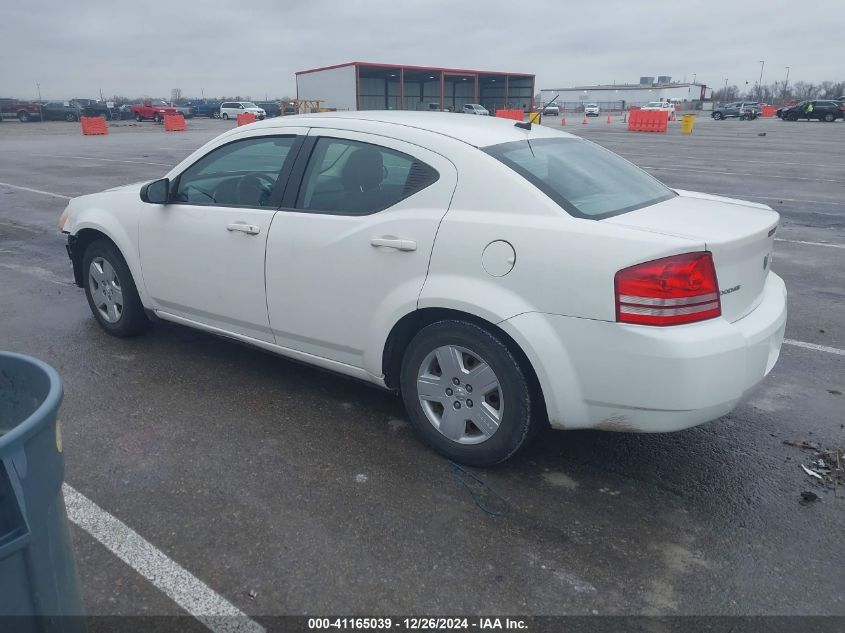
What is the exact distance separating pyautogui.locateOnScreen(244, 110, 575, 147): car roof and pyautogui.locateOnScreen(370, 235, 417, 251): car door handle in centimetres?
61

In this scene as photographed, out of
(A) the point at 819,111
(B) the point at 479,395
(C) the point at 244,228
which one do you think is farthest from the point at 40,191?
(A) the point at 819,111

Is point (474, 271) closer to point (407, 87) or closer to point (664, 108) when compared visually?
point (664, 108)

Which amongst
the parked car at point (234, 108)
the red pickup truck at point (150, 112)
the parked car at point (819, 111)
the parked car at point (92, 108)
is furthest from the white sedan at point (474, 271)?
the parked car at point (819, 111)

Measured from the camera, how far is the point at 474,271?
318cm

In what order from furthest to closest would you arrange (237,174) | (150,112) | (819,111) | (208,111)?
(208,111), (150,112), (819,111), (237,174)

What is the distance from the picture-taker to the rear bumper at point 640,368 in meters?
2.81

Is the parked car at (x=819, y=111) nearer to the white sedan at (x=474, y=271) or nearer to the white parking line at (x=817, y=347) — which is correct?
the white parking line at (x=817, y=347)

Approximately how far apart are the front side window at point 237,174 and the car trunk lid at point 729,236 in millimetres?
2005

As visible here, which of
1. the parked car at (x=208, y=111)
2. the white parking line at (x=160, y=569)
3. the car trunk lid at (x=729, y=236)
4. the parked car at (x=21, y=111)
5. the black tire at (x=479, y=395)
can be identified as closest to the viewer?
the white parking line at (x=160, y=569)

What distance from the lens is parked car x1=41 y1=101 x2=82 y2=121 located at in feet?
165

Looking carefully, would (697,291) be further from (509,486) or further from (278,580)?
(278,580)

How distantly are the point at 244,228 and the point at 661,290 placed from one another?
2349mm

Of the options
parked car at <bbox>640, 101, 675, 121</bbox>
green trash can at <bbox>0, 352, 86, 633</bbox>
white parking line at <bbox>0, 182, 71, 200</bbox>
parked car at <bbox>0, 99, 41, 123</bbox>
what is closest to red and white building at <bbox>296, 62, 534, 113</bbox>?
parked car at <bbox>640, 101, 675, 121</bbox>

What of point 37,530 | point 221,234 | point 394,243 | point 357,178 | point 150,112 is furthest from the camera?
point 150,112
